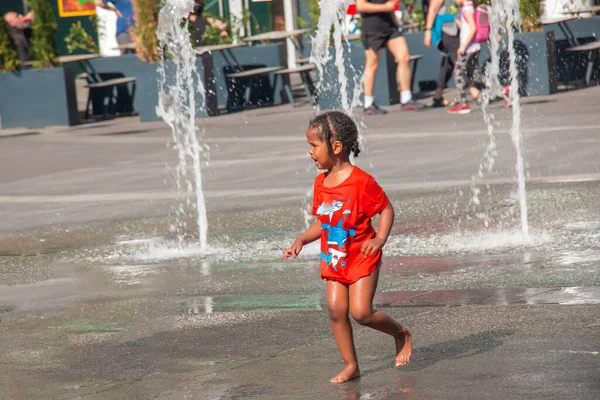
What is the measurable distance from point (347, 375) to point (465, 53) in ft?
40.6

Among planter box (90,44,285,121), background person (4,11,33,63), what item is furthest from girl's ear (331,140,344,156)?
background person (4,11,33,63)

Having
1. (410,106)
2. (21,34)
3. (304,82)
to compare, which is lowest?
(410,106)

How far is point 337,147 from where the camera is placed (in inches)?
203

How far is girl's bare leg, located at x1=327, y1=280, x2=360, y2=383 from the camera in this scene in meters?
5.13

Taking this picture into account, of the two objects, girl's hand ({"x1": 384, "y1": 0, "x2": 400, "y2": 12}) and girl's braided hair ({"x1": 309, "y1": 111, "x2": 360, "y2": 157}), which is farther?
girl's hand ({"x1": 384, "y1": 0, "x2": 400, "y2": 12})

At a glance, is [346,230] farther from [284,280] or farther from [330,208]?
[284,280]

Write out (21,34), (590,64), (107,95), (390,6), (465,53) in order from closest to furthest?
(390,6) < (465,53) < (590,64) < (107,95) < (21,34)

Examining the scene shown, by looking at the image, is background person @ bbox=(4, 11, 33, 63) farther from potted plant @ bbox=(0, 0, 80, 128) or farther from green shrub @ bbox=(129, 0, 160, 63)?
green shrub @ bbox=(129, 0, 160, 63)

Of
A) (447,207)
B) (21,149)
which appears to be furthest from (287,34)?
(447,207)

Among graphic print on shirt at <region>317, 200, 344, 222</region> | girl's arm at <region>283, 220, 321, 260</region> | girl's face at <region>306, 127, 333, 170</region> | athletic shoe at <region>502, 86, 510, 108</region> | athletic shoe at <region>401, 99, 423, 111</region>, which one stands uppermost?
girl's face at <region>306, 127, 333, 170</region>

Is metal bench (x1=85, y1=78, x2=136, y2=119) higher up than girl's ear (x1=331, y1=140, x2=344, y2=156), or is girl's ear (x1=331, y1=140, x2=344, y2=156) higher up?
girl's ear (x1=331, y1=140, x2=344, y2=156)

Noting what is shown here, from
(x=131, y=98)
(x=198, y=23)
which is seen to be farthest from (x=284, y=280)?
(x=131, y=98)

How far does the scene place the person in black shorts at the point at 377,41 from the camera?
55.8 feet

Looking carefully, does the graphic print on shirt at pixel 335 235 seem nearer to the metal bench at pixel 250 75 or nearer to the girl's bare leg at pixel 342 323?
the girl's bare leg at pixel 342 323
